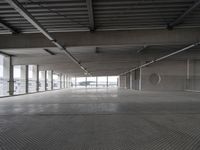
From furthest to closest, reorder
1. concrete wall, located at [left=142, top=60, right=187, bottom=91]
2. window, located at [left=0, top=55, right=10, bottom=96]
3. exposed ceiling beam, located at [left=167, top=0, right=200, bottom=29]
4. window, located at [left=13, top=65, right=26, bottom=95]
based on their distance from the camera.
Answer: concrete wall, located at [left=142, top=60, right=187, bottom=91], window, located at [left=13, top=65, right=26, bottom=95], window, located at [left=0, top=55, right=10, bottom=96], exposed ceiling beam, located at [left=167, top=0, right=200, bottom=29]

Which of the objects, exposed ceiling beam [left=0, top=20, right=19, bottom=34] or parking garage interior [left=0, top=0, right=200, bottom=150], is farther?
exposed ceiling beam [left=0, top=20, right=19, bottom=34]

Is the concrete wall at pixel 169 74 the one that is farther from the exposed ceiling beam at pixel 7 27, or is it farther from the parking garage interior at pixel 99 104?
the exposed ceiling beam at pixel 7 27

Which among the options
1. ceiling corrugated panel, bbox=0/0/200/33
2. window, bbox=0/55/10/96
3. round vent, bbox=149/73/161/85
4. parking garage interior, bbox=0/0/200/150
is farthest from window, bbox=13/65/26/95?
round vent, bbox=149/73/161/85

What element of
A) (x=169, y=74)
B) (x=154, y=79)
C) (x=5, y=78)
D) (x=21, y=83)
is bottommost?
(x=21, y=83)

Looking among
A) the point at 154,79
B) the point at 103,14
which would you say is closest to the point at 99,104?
the point at 103,14

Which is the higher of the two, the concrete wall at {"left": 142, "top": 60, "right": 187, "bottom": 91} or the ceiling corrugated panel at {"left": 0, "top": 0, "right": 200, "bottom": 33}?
the ceiling corrugated panel at {"left": 0, "top": 0, "right": 200, "bottom": 33}

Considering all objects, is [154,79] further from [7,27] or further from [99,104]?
[7,27]

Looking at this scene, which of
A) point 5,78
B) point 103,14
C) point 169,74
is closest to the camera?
point 103,14

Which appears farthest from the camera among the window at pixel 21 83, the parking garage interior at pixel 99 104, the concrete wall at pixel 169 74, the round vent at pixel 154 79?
the round vent at pixel 154 79

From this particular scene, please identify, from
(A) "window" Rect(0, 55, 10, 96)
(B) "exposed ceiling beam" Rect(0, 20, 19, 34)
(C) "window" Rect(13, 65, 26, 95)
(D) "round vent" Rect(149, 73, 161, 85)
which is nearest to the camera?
(B) "exposed ceiling beam" Rect(0, 20, 19, 34)

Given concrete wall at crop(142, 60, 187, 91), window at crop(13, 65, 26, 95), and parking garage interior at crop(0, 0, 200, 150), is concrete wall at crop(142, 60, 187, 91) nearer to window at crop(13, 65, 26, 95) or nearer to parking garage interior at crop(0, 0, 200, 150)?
parking garage interior at crop(0, 0, 200, 150)

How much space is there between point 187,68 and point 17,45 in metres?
21.1

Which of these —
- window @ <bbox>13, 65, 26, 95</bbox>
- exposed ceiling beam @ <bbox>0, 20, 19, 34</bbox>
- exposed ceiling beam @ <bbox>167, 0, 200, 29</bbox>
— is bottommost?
window @ <bbox>13, 65, 26, 95</bbox>

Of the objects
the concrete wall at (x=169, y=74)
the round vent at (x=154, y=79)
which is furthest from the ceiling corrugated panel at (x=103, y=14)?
the round vent at (x=154, y=79)
